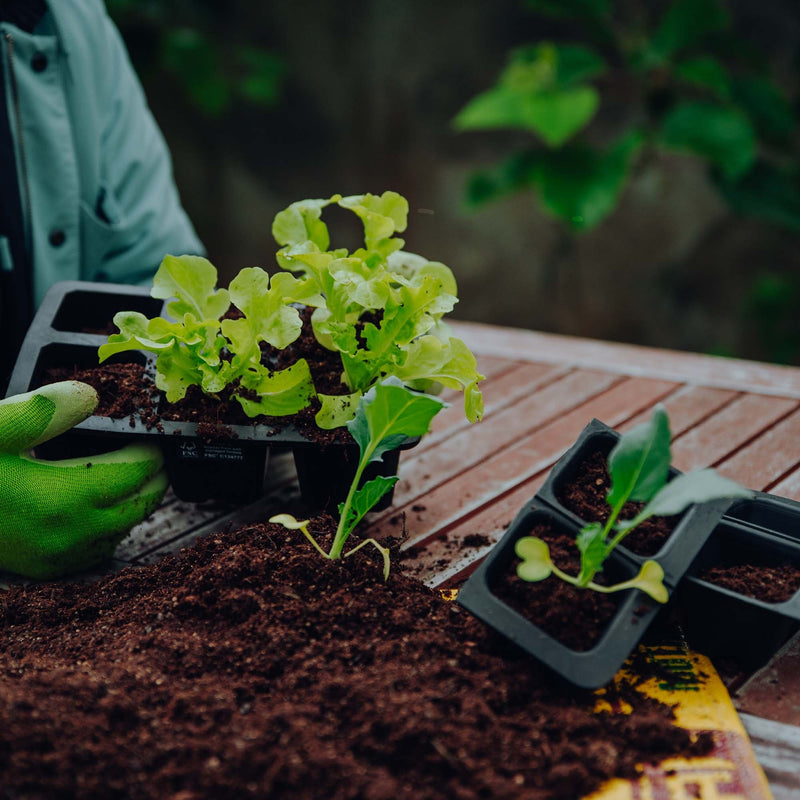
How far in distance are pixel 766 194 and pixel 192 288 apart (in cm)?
245

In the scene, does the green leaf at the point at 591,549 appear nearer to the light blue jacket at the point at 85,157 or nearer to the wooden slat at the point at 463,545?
the wooden slat at the point at 463,545

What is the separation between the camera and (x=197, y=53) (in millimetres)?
3189

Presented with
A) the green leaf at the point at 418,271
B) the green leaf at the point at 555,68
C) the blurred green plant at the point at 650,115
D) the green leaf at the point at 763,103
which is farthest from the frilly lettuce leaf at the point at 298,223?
the green leaf at the point at 763,103

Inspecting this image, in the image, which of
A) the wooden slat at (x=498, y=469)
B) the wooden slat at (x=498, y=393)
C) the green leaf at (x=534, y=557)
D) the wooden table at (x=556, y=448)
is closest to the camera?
the green leaf at (x=534, y=557)

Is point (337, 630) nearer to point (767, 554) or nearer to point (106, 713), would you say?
point (106, 713)

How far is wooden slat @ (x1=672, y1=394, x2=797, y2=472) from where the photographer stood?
1.25m

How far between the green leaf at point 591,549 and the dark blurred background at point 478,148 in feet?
8.05

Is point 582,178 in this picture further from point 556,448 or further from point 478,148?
point 556,448

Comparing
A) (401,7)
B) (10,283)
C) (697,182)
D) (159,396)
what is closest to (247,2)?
Result: (401,7)

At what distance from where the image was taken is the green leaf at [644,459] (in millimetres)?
738

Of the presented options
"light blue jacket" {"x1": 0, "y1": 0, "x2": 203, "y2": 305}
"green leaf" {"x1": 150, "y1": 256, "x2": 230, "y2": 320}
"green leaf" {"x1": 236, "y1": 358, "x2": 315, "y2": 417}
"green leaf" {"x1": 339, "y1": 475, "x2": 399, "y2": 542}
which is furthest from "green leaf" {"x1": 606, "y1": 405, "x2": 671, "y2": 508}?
"light blue jacket" {"x1": 0, "y1": 0, "x2": 203, "y2": 305}

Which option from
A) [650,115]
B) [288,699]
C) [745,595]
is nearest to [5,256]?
[288,699]

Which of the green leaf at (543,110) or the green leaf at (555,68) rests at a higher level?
the green leaf at (555,68)

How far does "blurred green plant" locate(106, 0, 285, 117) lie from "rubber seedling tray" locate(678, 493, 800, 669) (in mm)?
2894
